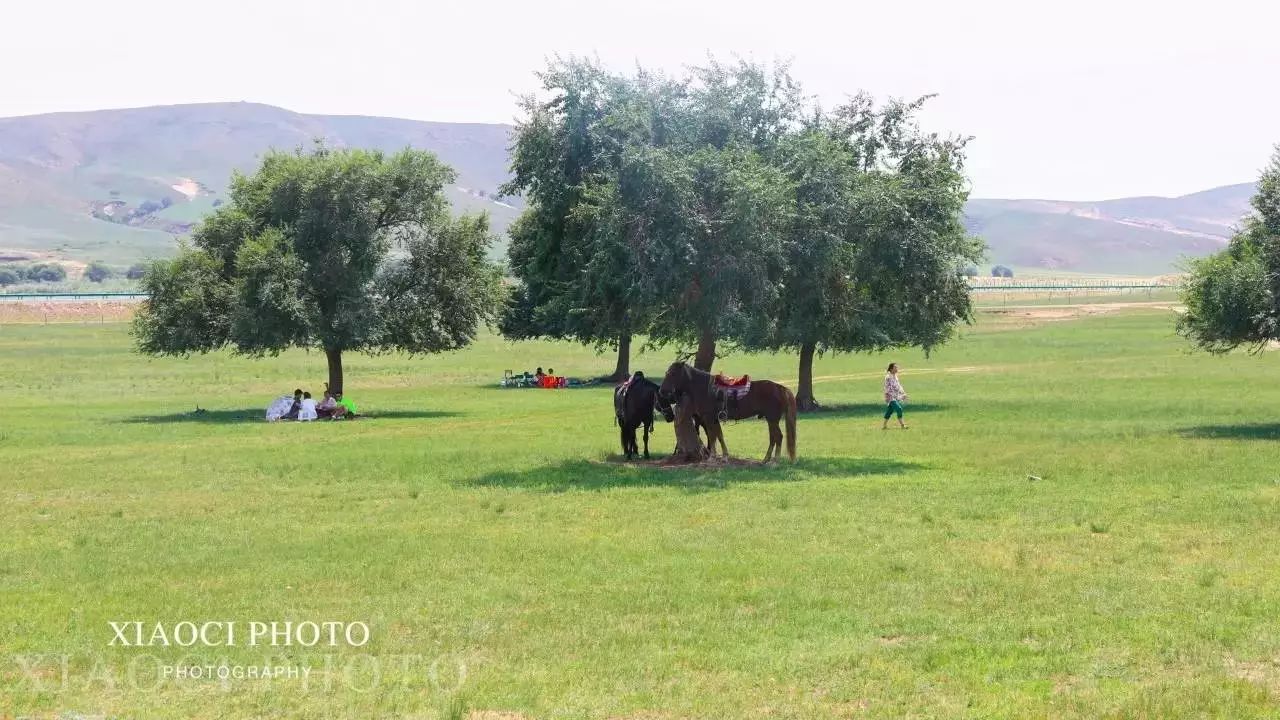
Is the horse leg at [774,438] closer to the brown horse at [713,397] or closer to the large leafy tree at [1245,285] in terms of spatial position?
the brown horse at [713,397]

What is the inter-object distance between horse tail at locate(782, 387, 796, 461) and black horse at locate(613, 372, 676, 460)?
107 inches

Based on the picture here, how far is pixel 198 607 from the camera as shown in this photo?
51.6 ft

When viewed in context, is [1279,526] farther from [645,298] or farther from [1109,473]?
[645,298]

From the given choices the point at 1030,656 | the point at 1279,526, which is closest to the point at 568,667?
the point at 1030,656

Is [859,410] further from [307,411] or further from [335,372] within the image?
[335,372]

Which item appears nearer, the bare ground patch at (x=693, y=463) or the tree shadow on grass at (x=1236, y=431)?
the bare ground patch at (x=693, y=463)

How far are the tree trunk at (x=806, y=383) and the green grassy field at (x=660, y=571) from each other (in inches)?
470

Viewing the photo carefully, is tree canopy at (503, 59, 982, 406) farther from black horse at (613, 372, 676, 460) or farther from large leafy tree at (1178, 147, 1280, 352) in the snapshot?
large leafy tree at (1178, 147, 1280, 352)

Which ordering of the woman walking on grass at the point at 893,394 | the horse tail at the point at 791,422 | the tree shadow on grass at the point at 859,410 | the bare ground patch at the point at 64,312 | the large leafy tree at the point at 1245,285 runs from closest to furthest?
the horse tail at the point at 791,422 < the large leafy tree at the point at 1245,285 < the woman walking on grass at the point at 893,394 < the tree shadow on grass at the point at 859,410 < the bare ground patch at the point at 64,312

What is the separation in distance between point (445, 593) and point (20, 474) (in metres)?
18.3

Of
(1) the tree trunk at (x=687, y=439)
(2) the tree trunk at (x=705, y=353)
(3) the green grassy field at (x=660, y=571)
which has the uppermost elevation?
(2) the tree trunk at (x=705, y=353)

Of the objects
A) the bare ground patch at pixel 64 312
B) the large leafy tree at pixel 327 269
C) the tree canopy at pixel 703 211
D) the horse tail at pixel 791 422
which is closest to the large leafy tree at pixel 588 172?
the tree canopy at pixel 703 211

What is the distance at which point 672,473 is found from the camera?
98.0ft

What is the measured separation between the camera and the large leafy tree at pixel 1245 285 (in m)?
39.2
